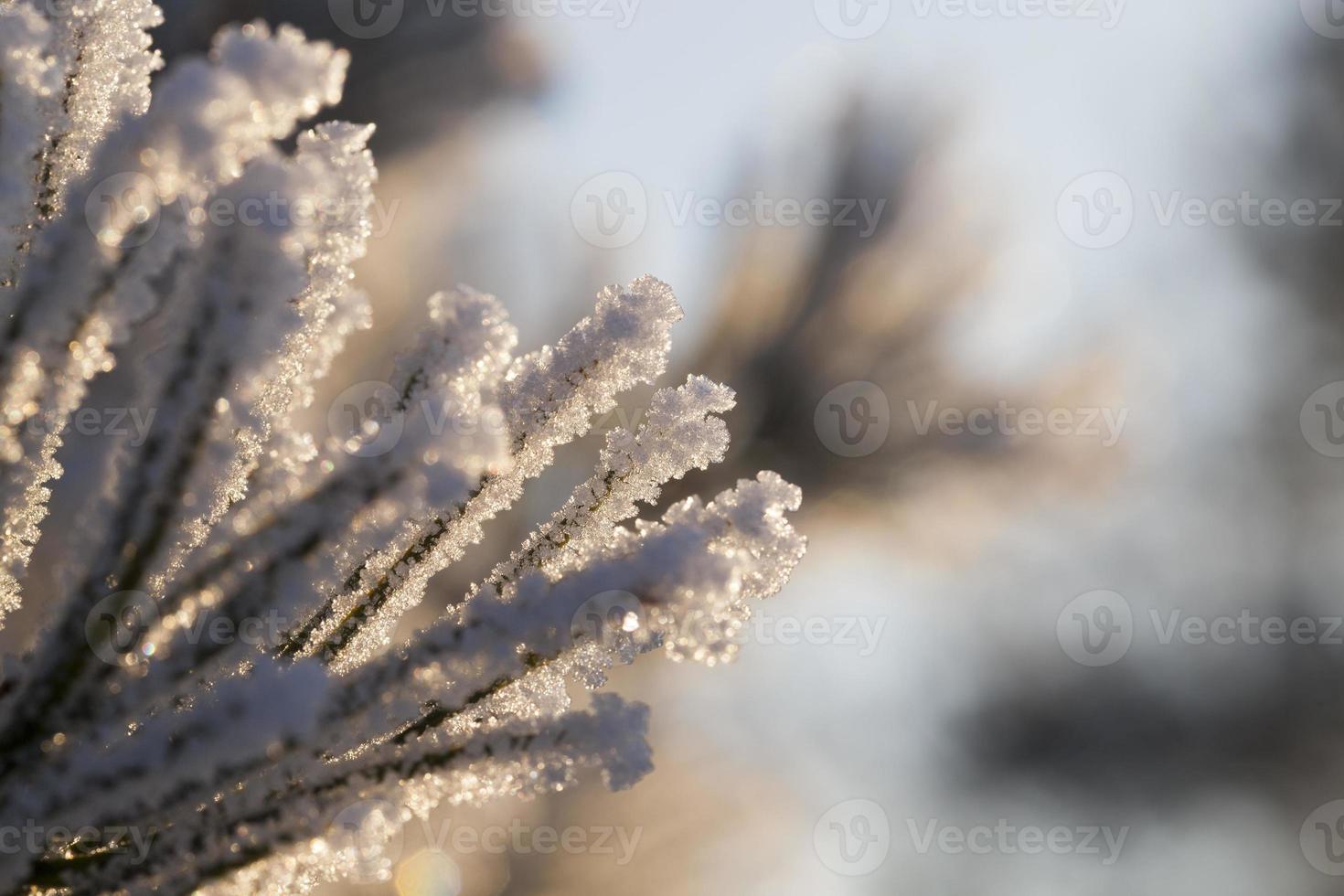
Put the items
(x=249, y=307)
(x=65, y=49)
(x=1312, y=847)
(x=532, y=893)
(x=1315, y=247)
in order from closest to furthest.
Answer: (x=249, y=307), (x=65, y=49), (x=532, y=893), (x=1312, y=847), (x=1315, y=247)

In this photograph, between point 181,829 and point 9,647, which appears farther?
point 9,647

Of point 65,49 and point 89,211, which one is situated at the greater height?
point 65,49

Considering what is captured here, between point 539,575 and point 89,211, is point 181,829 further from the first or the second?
point 89,211

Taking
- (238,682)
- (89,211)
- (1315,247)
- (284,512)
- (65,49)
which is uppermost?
(1315,247)

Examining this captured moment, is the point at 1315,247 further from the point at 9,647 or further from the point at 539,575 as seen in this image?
the point at 9,647

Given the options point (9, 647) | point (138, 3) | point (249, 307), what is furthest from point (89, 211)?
point (9, 647)

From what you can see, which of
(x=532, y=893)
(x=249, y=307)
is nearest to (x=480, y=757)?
(x=249, y=307)

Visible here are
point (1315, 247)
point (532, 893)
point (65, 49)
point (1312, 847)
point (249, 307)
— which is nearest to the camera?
point (249, 307)
